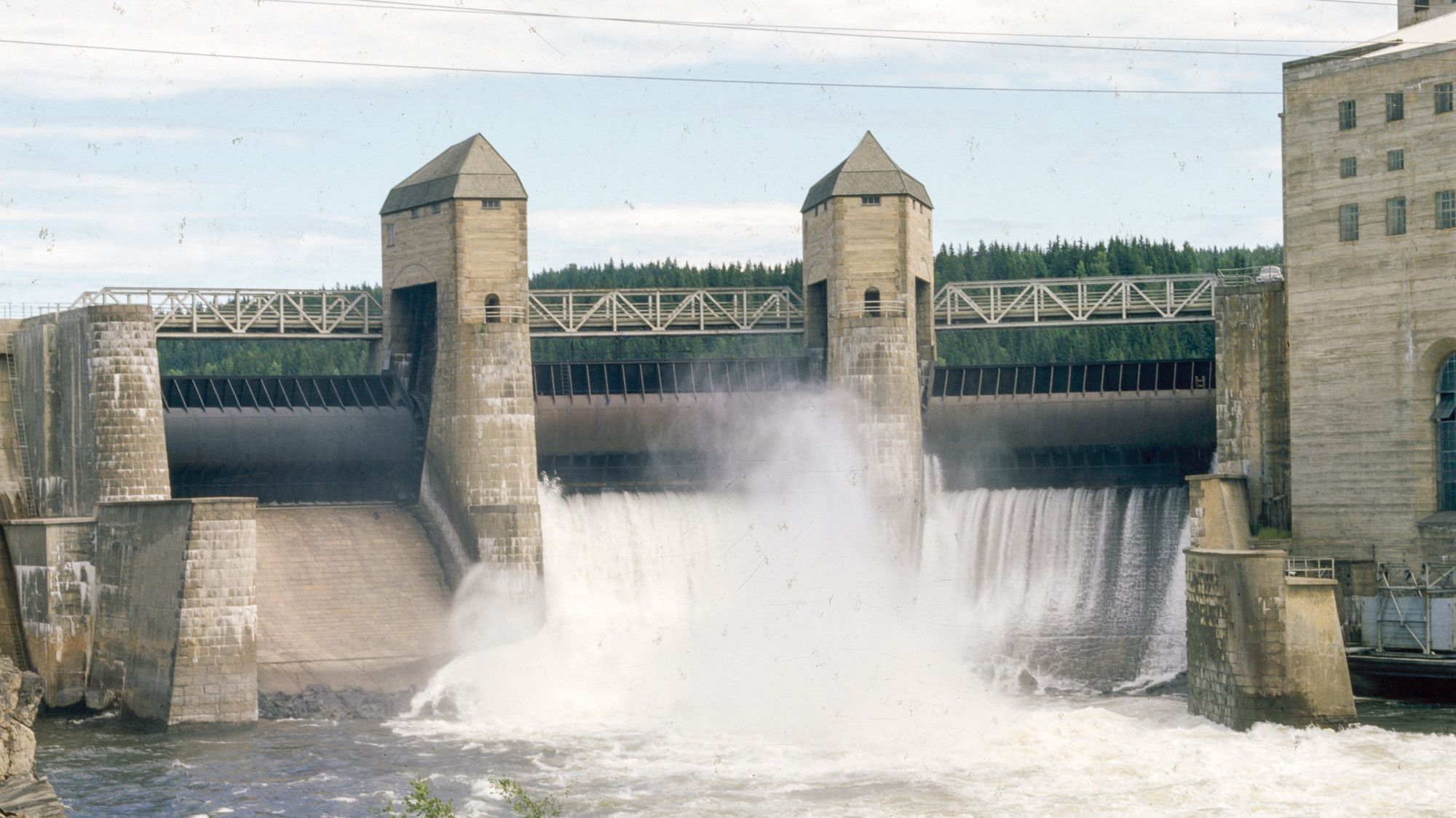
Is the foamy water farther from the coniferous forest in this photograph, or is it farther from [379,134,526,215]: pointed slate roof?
the coniferous forest

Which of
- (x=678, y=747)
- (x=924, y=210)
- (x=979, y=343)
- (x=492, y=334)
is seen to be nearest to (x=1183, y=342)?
(x=979, y=343)

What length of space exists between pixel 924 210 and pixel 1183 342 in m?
58.2

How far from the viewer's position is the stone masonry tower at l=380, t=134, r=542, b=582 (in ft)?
202

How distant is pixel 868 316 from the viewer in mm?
64250

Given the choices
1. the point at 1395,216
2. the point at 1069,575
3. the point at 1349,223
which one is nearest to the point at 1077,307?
the point at 1069,575

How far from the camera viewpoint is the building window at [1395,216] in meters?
55.8

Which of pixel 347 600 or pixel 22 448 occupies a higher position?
pixel 22 448

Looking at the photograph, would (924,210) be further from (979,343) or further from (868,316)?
(979,343)

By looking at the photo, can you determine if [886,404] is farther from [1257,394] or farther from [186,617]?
[186,617]

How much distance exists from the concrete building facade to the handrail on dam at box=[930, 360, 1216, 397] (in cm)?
901

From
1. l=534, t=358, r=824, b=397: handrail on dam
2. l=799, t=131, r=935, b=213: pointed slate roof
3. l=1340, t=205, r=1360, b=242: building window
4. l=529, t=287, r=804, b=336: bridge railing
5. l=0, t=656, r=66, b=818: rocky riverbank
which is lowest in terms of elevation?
l=0, t=656, r=66, b=818: rocky riverbank

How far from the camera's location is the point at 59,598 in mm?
55938

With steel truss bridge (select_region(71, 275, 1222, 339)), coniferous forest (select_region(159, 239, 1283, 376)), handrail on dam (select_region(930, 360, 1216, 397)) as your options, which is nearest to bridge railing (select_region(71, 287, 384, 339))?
steel truss bridge (select_region(71, 275, 1222, 339))

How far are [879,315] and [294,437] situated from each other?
2149cm
